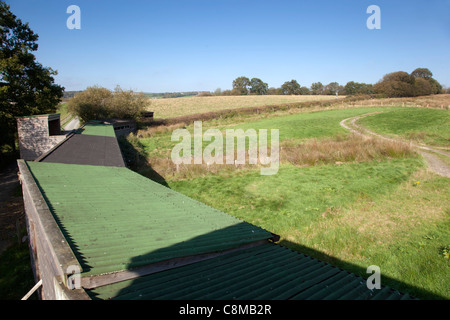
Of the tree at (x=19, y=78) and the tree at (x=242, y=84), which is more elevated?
the tree at (x=242, y=84)

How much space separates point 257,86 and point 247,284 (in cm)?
11940

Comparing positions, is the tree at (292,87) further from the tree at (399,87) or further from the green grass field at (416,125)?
the green grass field at (416,125)

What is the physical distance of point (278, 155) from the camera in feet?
65.9

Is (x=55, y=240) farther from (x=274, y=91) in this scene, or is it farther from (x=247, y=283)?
(x=274, y=91)

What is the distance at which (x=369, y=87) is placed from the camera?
92.8 m

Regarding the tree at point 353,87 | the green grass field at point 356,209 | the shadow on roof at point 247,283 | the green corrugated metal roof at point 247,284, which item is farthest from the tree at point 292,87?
the green corrugated metal roof at point 247,284

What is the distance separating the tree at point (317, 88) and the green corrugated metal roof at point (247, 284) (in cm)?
Answer: 12029

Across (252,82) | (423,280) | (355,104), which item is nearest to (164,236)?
(423,280)

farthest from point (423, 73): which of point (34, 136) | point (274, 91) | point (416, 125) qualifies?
point (34, 136)

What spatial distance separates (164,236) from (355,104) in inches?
2039

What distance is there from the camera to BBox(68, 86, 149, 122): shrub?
107ft

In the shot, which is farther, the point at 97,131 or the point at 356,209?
the point at 97,131

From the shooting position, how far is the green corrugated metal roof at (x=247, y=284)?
3348 mm

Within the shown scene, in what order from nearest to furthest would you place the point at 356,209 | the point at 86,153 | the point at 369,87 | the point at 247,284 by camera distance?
the point at 247,284 → the point at 356,209 → the point at 86,153 → the point at 369,87
